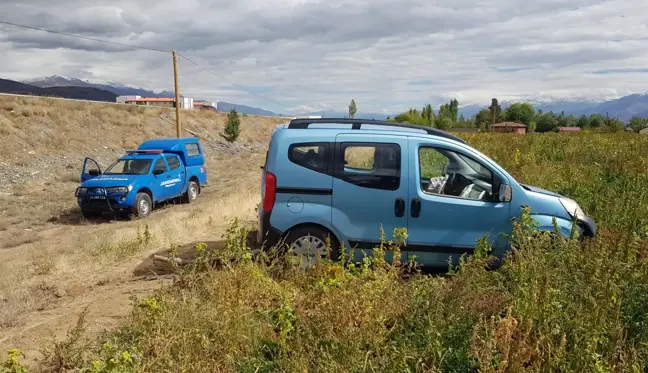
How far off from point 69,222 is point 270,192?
458 inches

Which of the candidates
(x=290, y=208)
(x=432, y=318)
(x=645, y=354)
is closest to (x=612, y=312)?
(x=645, y=354)

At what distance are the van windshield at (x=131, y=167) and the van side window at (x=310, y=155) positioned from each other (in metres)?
10.6

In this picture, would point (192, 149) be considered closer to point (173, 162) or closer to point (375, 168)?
point (173, 162)

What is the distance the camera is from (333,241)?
619cm

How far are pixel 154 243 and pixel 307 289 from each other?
16.3ft

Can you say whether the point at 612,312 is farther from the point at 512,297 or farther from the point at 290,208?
the point at 290,208

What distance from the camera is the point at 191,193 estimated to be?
1797 centimetres

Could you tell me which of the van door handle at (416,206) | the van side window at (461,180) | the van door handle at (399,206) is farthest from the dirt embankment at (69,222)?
the van side window at (461,180)

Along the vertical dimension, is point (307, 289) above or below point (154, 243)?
above

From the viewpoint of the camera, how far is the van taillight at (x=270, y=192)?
6.09 meters

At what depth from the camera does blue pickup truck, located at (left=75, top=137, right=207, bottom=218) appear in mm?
14578

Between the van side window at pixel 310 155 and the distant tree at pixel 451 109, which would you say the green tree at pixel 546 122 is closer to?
the distant tree at pixel 451 109

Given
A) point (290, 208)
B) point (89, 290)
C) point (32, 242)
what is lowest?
point (32, 242)

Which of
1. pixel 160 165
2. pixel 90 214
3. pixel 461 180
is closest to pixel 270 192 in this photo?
pixel 461 180
